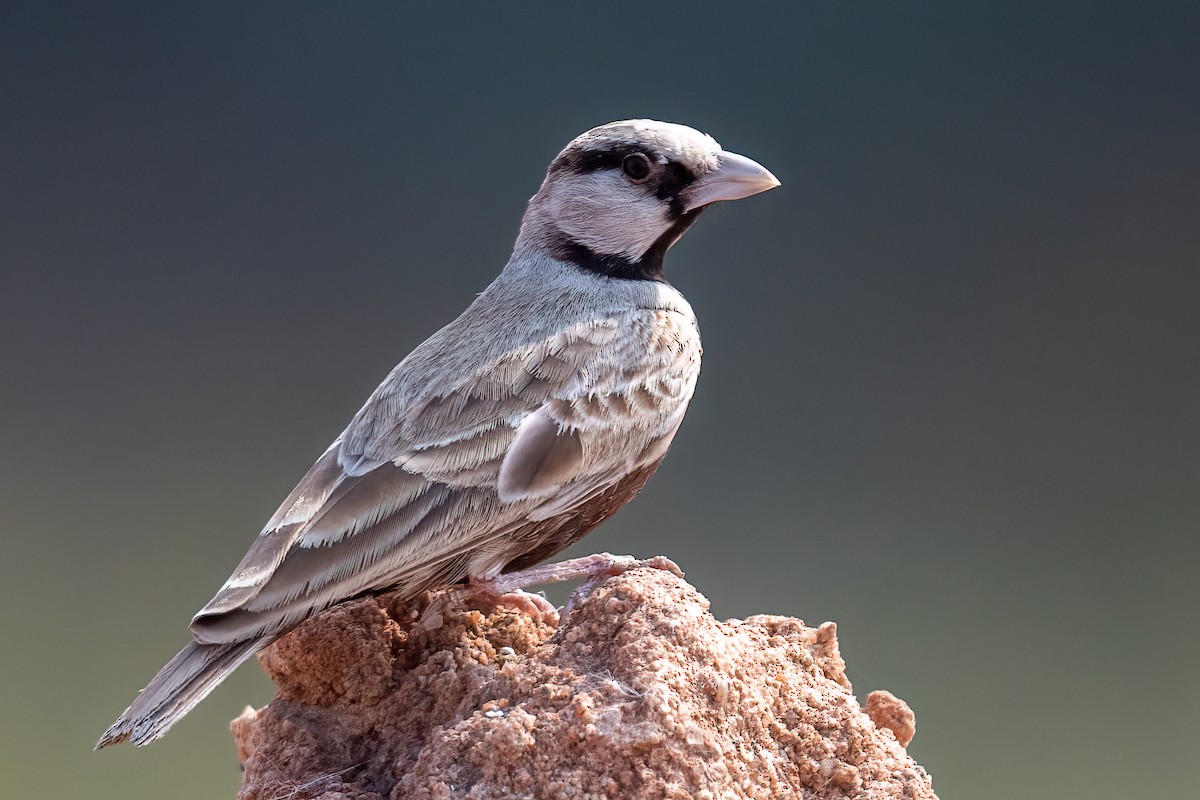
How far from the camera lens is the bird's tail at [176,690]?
293cm

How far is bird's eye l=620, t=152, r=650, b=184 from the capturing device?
400 centimetres

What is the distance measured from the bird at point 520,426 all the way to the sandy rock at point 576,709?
22 cm

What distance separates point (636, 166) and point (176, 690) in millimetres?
2207

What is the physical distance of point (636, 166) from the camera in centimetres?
402

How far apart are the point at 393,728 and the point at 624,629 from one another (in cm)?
72

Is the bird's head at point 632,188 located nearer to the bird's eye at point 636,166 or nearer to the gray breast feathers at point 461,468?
the bird's eye at point 636,166

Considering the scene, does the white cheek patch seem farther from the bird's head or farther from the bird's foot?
the bird's foot

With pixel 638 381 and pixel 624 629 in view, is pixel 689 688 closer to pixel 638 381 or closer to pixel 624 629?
pixel 624 629

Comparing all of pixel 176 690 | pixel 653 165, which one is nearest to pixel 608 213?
pixel 653 165

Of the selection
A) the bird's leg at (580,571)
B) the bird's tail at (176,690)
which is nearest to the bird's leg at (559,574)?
the bird's leg at (580,571)

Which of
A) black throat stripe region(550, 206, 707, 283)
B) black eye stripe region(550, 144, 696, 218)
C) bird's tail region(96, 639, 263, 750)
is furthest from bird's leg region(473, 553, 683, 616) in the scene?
black eye stripe region(550, 144, 696, 218)

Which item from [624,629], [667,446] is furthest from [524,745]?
[667,446]

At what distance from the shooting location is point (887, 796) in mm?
2988

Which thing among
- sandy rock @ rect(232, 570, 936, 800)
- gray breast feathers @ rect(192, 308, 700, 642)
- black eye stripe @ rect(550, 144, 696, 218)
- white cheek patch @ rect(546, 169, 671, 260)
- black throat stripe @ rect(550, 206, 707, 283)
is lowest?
sandy rock @ rect(232, 570, 936, 800)
